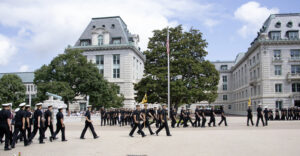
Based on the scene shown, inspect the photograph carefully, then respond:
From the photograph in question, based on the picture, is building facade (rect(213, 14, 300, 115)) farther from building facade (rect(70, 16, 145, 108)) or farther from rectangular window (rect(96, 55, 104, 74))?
rectangular window (rect(96, 55, 104, 74))

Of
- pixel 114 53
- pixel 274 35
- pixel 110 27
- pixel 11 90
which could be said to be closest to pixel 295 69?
pixel 274 35

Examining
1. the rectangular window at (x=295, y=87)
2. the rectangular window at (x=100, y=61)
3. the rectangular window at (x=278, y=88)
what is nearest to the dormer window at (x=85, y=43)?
the rectangular window at (x=100, y=61)

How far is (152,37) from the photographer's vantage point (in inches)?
1439

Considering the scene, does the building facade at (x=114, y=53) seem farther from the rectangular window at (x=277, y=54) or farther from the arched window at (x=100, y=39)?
the rectangular window at (x=277, y=54)

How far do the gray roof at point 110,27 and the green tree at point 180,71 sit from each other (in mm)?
24352

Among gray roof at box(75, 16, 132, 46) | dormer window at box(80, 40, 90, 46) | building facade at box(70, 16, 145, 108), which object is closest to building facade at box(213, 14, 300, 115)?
building facade at box(70, 16, 145, 108)

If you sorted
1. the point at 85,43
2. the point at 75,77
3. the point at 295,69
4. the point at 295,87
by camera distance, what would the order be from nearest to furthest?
1. the point at 75,77
2. the point at 295,87
3. the point at 295,69
4. the point at 85,43

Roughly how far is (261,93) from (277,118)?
58.7 ft

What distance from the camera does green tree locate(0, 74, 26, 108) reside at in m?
59.2

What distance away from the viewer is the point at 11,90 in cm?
6156

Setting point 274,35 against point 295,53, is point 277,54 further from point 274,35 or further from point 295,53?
point 274,35

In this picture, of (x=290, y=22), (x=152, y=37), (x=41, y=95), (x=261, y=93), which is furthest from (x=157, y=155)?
(x=290, y=22)

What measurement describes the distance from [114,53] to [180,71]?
87.5ft

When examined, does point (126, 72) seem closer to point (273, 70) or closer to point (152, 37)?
point (152, 37)
